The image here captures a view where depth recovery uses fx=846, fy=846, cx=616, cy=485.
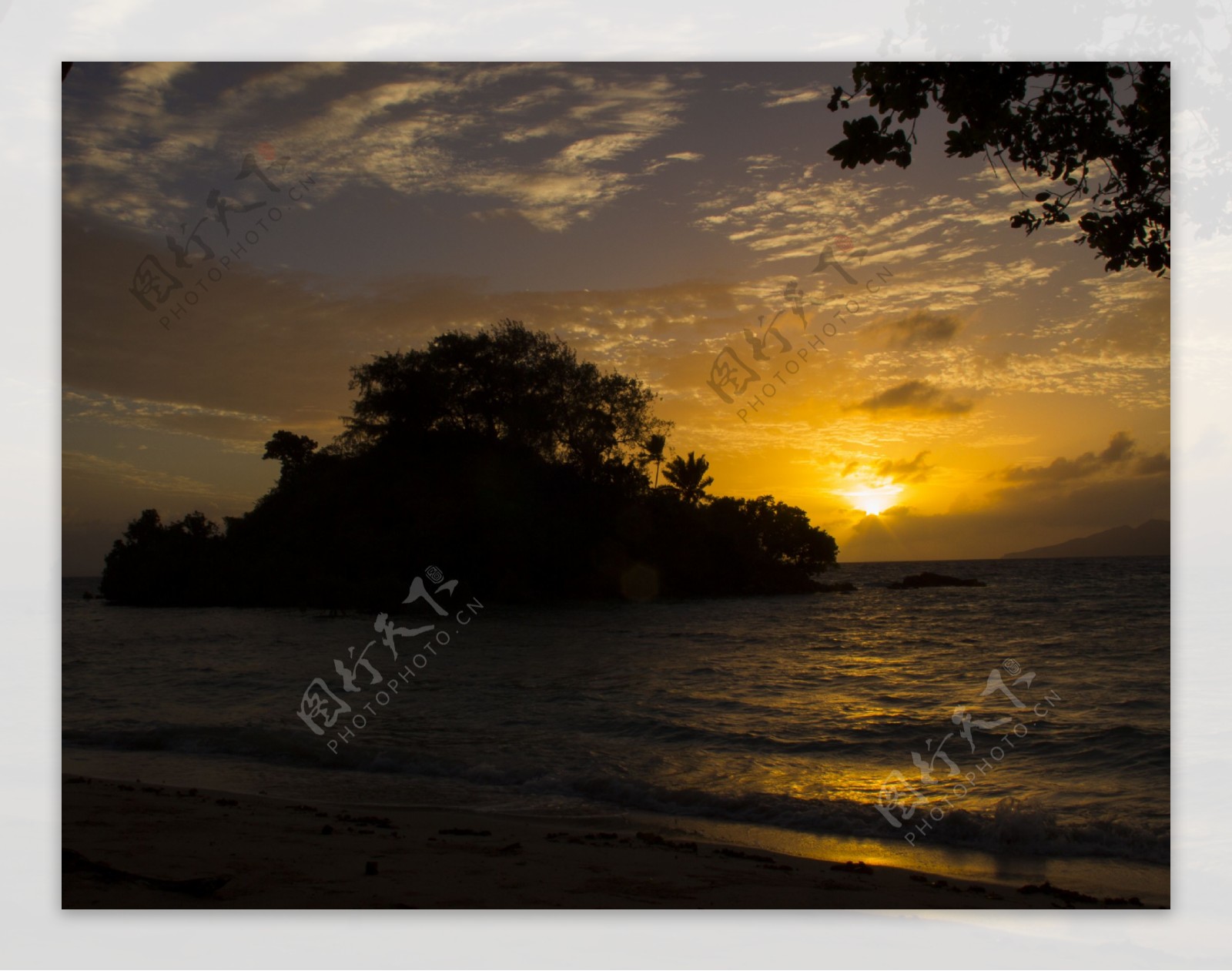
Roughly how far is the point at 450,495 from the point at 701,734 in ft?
67.5

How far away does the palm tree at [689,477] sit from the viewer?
3819 centimetres

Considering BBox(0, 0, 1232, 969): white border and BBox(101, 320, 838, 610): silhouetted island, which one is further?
BBox(101, 320, 838, 610): silhouetted island

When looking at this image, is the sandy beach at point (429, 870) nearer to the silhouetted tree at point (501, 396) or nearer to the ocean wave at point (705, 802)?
the ocean wave at point (705, 802)

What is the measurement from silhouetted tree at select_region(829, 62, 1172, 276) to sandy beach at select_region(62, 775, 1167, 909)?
369cm

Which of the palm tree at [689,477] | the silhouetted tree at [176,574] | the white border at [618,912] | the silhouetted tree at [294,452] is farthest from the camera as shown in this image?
the palm tree at [689,477]

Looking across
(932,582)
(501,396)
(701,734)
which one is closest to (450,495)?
(501,396)

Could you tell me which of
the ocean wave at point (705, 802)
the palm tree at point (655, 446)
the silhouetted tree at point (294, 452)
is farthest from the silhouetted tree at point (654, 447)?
the ocean wave at point (705, 802)

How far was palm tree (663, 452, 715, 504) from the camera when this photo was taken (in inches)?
1503

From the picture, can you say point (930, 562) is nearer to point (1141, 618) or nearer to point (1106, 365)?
point (1141, 618)

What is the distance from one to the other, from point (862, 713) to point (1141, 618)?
1759 centimetres

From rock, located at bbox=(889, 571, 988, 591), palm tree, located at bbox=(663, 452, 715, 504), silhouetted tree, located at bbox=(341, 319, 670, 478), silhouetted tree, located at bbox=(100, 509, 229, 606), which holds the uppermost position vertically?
silhouetted tree, located at bbox=(341, 319, 670, 478)

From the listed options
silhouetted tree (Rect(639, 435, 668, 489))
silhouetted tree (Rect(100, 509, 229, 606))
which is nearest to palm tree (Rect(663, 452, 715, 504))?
silhouetted tree (Rect(639, 435, 668, 489))

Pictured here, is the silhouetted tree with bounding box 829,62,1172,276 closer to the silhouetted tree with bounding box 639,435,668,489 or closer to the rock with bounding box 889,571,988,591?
the silhouetted tree with bounding box 639,435,668,489

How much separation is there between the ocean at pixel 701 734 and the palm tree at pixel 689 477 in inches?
749
